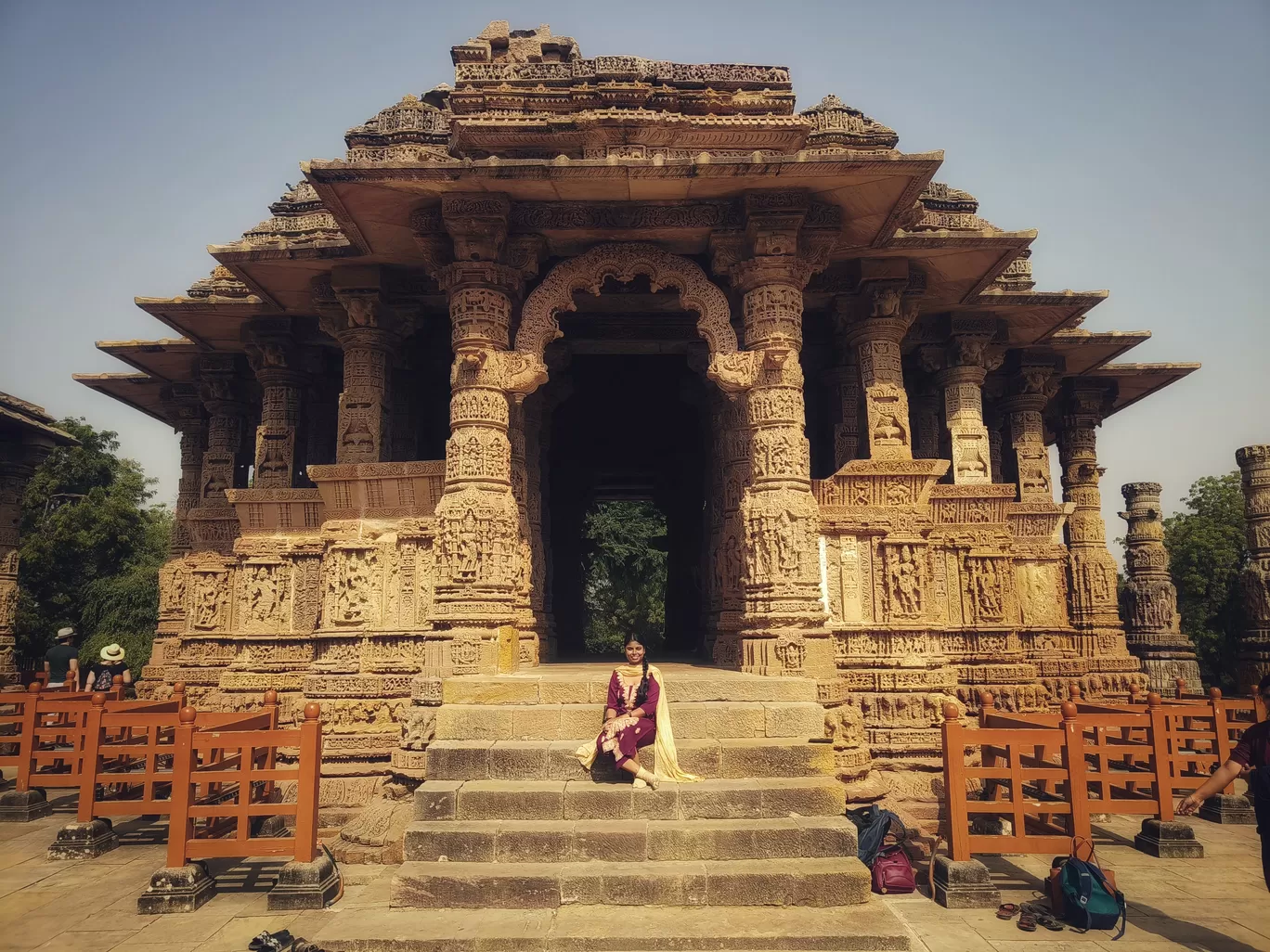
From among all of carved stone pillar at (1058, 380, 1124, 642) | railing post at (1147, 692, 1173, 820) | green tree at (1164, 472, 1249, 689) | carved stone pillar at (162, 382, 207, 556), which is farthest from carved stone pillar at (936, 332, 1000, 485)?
green tree at (1164, 472, 1249, 689)

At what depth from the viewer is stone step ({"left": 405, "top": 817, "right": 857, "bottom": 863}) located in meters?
5.37

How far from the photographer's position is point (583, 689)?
668 cm

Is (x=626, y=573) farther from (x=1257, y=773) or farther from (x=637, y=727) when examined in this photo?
(x=1257, y=773)

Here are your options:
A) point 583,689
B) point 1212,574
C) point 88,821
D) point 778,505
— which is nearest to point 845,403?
point 778,505

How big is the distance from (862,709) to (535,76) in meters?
7.75

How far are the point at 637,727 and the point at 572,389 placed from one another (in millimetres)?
6757

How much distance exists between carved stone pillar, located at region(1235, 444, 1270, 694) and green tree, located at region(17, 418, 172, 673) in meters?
26.6

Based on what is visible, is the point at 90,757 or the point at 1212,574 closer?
the point at 90,757

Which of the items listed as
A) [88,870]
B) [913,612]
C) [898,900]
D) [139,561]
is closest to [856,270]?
[913,612]

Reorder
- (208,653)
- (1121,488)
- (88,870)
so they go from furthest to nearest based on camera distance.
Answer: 1. (1121,488)
2. (208,653)
3. (88,870)

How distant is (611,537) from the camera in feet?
114

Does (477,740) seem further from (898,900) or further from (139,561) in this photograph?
(139,561)

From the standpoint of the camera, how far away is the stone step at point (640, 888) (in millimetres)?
5086

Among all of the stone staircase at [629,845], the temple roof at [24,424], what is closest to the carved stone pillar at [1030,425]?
the stone staircase at [629,845]
